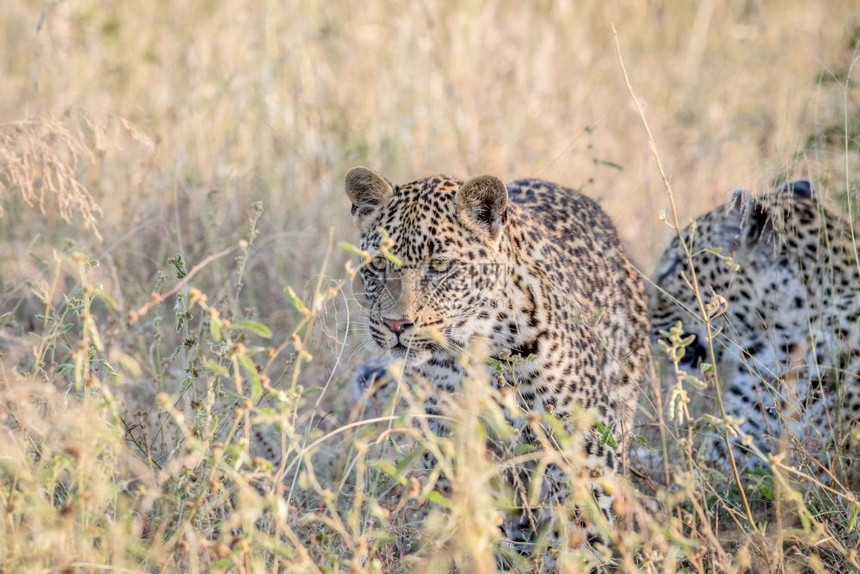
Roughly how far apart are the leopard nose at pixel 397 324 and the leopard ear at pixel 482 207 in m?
0.52

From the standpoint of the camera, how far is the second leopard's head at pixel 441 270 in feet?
17.0

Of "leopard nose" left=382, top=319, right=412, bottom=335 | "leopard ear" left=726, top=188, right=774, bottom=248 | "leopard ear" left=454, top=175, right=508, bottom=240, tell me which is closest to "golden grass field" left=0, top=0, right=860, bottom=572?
"leopard nose" left=382, top=319, right=412, bottom=335

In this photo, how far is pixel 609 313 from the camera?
20.1 feet

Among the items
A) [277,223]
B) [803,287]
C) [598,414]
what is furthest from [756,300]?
[277,223]

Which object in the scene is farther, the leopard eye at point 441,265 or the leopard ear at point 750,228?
the leopard ear at point 750,228

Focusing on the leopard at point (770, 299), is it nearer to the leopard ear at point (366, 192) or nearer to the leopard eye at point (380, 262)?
the leopard ear at point (366, 192)

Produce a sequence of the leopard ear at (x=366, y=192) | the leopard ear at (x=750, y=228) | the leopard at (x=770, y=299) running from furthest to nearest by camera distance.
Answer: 1. the leopard ear at (x=750, y=228)
2. the leopard at (x=770, y=299)
3. the leopard ear at (x=366, y=192)

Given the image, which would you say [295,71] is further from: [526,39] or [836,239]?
[836,239]

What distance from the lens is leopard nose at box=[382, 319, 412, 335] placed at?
5148 mm

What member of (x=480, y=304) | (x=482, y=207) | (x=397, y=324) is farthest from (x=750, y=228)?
(x=397, y=324)

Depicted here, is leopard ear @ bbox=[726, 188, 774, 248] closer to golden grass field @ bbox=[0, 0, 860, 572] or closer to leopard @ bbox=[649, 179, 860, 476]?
leopard @ bbox=[649, 179, 860, 476]

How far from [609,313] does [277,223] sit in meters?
3.20

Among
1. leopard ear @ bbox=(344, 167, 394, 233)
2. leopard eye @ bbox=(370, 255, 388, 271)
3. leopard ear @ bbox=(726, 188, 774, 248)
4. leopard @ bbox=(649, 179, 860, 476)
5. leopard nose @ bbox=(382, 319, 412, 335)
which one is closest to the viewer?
leopard nose @ bbox=(382, 319, 412, 335)

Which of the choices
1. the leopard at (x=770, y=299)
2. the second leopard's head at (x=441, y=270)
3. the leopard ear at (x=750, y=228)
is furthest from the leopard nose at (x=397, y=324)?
the leopard ear at (x=750, y=228)
